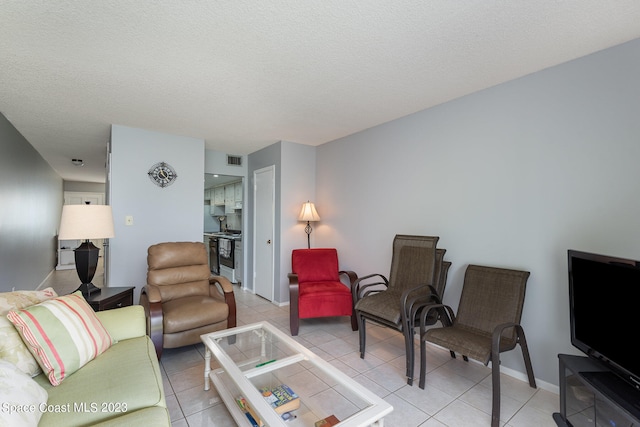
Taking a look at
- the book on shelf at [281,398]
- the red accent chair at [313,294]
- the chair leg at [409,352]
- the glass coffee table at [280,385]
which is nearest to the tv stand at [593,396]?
the chair leg at [409,352]

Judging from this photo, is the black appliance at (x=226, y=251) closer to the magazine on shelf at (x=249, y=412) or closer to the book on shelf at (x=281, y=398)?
the magazine on shelf at (x=249, y=412)

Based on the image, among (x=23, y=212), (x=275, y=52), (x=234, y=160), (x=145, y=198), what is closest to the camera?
(x=275, y=52)

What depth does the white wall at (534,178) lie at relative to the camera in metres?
1.85

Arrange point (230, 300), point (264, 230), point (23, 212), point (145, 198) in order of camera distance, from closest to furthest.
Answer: point (230, 300)
point (145, 198)
point (23, 212)
point (264, 230)

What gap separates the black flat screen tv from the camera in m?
1.32

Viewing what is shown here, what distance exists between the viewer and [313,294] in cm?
317

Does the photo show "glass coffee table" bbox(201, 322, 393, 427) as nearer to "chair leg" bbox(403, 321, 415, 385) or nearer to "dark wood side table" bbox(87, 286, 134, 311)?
"chair leg" bbox(403, 321, 415, 385)

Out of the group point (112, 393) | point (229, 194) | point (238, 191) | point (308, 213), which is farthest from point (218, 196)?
point (112, 393)

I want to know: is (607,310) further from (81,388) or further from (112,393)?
(81,388)

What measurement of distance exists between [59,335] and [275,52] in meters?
2.06

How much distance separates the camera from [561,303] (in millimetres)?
2049

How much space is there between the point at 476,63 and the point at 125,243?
4.09m

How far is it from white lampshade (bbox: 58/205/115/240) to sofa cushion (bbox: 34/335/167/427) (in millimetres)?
1278

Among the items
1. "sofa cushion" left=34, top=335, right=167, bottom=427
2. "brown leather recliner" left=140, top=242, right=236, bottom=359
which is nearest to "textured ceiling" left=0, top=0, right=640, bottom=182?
"brown leather recliner" left=140, top=242, right=236, bottom=359
